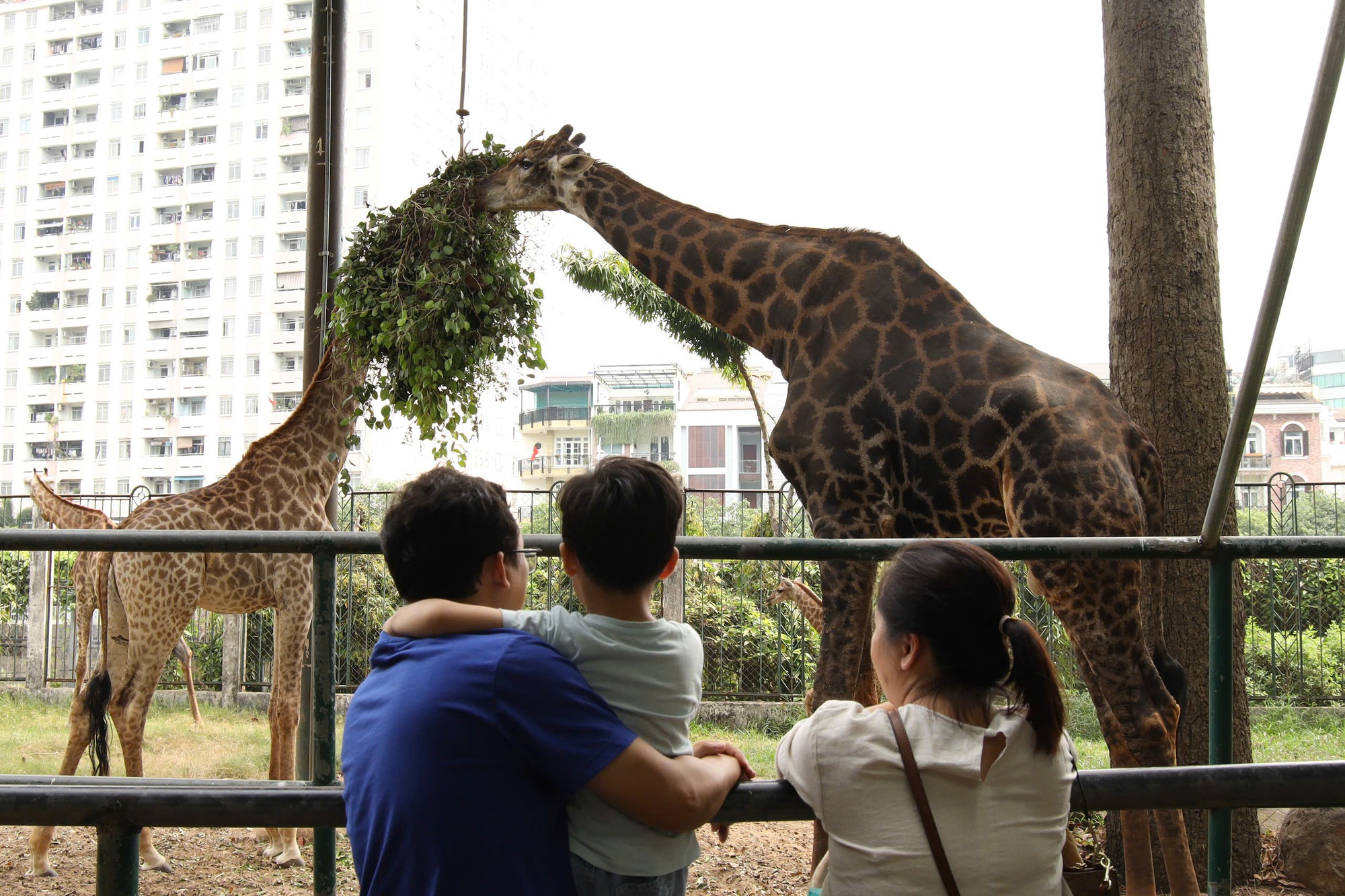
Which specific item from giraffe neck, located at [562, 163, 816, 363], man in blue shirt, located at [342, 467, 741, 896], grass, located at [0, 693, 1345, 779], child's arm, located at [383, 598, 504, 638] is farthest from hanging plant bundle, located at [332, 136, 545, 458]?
man in blue shirt, located at [342, 467, 741, 896]

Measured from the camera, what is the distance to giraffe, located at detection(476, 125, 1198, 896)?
2885 mm

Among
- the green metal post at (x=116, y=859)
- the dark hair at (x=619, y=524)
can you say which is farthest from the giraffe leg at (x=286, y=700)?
the dark hair at (x=619, y=524)

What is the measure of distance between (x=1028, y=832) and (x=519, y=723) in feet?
2.31

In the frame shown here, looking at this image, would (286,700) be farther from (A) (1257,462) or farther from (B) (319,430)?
(A) (1257,462)

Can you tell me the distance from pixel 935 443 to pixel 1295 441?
1649 centimetres

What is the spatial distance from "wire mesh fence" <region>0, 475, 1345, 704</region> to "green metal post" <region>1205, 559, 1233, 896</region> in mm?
5806

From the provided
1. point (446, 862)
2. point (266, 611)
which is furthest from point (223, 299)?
point (446, 862)

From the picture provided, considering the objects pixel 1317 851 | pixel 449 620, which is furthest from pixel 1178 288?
pixel 449 620

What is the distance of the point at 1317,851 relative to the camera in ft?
13.1

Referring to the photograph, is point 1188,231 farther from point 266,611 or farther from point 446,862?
point 266,611

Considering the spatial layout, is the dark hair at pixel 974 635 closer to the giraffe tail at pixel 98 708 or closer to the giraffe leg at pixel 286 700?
the giraffe leg at pixel 286 700

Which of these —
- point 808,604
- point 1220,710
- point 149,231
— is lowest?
point 808,604

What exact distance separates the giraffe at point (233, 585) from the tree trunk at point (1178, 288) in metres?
3.68

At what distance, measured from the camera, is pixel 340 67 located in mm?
5492
